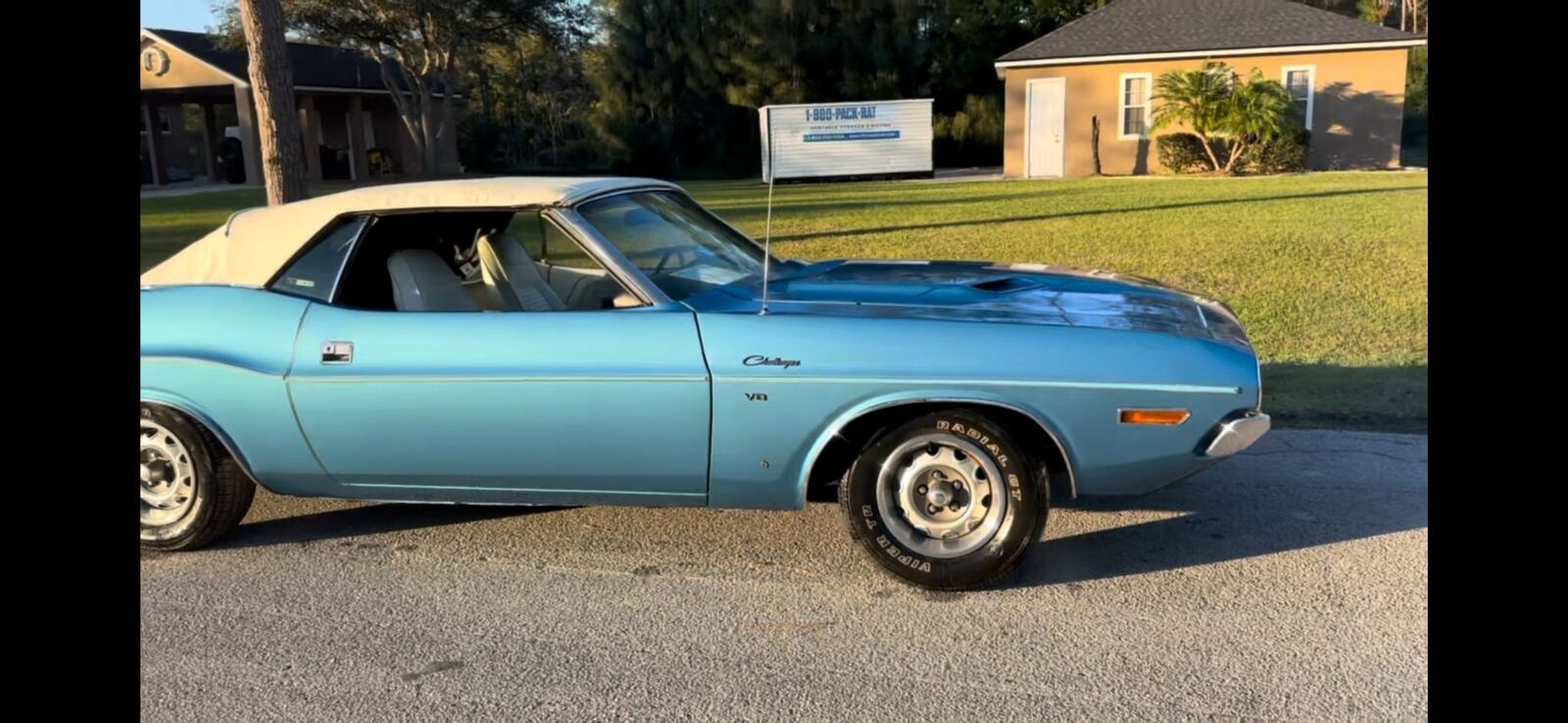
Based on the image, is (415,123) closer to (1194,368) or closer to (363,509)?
(363,509)

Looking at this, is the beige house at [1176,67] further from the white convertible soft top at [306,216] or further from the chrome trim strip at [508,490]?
the chrome trim strip at [508,490]

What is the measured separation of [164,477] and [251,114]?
30.5 meters

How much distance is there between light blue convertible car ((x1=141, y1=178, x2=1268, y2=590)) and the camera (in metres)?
3.83

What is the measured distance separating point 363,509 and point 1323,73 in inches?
939

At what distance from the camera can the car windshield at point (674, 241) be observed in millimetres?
4336

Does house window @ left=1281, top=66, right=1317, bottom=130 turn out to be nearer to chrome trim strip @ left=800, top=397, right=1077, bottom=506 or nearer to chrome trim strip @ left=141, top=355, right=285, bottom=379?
chrome trim strip @ left=800, top=397, right=1077, bottom=506

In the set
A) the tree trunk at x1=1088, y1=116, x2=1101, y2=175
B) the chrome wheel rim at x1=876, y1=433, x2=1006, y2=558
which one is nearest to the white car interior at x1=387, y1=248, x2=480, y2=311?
the chrome wheel rim at x1=876, y1=433, x2=1006, y2=558

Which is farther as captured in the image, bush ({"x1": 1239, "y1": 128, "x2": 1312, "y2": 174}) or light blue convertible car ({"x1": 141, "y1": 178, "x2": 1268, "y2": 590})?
bush ({"x1": 1239, "y1": 128, "x2": 1312, "y2": 174})

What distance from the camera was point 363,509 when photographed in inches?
200

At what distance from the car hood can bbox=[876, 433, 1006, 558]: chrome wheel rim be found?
0.47m

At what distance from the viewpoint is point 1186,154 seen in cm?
2427

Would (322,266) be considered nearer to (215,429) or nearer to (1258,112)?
(215,429)

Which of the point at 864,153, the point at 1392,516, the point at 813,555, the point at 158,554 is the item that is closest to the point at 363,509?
the point at 158,554

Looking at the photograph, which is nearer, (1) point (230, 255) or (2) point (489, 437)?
(2) point (489, 437)
